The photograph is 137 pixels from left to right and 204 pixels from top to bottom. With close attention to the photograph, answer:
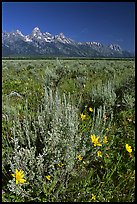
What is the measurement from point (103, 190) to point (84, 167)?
0.31m

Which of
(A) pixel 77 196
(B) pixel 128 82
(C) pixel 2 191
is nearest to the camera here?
(A) pixel 77 196

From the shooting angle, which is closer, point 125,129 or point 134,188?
point 134,188

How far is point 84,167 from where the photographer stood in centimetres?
206

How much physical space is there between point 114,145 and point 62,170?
766mm

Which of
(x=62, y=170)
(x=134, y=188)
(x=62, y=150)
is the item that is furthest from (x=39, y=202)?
(x=134, y=188)

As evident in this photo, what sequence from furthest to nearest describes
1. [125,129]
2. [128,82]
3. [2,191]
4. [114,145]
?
[128,82]
[125,129]
[114,145]
[2,191]

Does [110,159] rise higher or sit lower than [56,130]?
lower

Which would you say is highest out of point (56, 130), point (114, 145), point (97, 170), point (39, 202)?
point (56, 130)

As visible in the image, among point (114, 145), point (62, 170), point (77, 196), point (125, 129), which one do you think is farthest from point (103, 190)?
point (125, 129)

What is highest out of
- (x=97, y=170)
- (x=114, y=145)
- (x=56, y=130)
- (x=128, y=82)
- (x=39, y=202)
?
(x=128, y=82)

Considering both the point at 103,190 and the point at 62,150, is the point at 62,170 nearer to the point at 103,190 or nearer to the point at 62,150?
the point at 62,150

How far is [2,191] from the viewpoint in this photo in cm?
190

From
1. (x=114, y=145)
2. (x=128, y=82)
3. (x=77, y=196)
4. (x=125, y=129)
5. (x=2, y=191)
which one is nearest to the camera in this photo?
(x=77, y=196)

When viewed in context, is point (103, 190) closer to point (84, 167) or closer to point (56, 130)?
point (84, 167)
